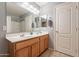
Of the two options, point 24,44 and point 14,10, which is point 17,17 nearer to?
point 14,10

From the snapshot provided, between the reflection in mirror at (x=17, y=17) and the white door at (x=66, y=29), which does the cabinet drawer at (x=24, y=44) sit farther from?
the white door at (x=66, y=29)

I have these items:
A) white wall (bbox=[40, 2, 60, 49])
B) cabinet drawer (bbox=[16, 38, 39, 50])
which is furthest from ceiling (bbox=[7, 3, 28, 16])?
white wall (bbox=[40, 2, 60, 49])

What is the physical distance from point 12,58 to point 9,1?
4.35ft

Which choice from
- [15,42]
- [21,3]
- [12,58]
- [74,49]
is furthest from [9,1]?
[74,49]

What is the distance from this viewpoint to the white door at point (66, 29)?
8.32 feet

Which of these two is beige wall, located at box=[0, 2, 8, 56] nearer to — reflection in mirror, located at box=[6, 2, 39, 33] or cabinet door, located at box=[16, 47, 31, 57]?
reflection in mirror, located at box=[6, 2, 39, 33]

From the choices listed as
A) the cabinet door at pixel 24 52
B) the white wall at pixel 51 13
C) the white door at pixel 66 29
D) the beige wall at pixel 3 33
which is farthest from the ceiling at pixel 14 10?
the white door at pixel 66 29

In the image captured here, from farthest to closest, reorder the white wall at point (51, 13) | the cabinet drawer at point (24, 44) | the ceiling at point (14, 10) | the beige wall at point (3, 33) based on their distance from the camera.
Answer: the white wall at point (51, 13) < the ceiling at point (14, 10) < the beige wall at point (3, 33) < the cabinet drawer at point (24, 44)

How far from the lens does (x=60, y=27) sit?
2.87 meters

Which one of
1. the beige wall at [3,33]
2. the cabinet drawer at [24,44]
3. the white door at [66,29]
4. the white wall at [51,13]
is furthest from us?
the white wall at [51,13]

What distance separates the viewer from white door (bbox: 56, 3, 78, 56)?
2.54 m

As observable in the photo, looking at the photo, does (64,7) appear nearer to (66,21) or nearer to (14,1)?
(66,21)

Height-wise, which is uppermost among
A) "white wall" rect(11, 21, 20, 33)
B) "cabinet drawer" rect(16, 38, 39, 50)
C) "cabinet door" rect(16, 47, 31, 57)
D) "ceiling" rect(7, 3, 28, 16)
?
"ceiling" rect(7, 3, 28, 16)

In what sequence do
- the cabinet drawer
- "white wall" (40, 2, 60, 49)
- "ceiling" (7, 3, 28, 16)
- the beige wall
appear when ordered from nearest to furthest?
the cabinet drawer, the beige wall, "ceiling" (7, 3, 28, 16), "white wall" (40, 2, 60, 49)
